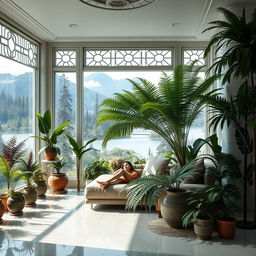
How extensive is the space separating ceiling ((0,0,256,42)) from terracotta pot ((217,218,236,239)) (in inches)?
113

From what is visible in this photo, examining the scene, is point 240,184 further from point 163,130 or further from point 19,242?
point 19,242

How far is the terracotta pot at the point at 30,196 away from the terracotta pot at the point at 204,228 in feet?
8.63

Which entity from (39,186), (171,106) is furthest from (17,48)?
(171,106)

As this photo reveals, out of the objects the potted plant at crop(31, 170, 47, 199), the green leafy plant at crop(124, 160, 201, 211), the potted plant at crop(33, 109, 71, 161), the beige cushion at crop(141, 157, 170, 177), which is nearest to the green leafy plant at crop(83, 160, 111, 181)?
the potted plant at crop(33, 109, 71, 161)

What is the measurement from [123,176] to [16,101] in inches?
91.4

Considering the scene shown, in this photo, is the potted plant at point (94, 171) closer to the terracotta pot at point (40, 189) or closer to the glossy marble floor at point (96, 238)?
the terracotta pot at point (40, 189)

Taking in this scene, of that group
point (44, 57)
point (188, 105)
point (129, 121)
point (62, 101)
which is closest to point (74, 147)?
point (62, 101)

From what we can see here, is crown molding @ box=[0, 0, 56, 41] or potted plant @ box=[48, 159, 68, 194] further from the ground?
crown molding @ box=[0, 0, 56, 41]

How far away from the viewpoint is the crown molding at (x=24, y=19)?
14.8 feet

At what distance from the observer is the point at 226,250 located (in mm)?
3307

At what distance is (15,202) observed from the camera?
445 centimetres

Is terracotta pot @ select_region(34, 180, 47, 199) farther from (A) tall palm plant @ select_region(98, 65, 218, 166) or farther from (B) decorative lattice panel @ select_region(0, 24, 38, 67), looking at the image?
(B) decorative lattice panel @ select_region(0, 24, 38, 67)

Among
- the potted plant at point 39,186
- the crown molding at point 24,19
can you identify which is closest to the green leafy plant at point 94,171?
the potted plant at point 39,186

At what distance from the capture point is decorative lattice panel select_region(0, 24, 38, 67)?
16.4 ft
